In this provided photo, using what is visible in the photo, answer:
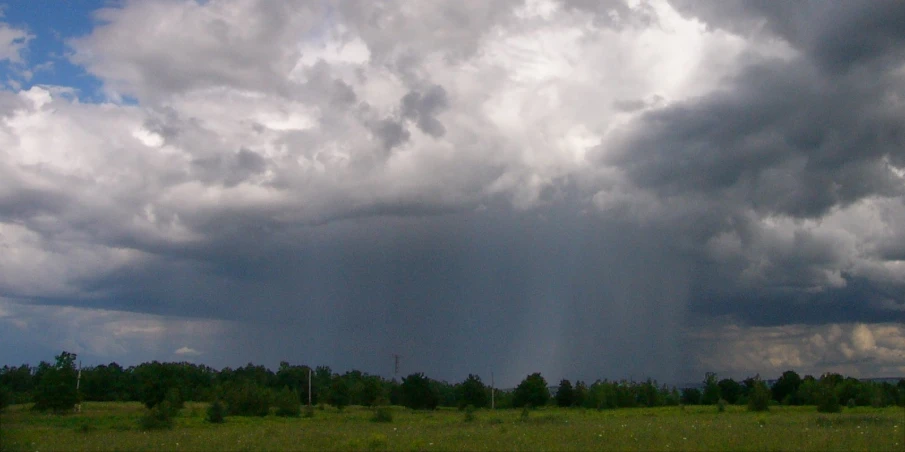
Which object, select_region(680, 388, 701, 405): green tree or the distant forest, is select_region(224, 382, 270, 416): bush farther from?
select_region(680, 388, 701, 405): green tree

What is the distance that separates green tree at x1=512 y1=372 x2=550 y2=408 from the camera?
377 feet

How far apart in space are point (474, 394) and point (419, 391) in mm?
11254

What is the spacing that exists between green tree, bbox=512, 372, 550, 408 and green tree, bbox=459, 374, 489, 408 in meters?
5.12

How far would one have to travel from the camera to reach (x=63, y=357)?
97188 millimetres

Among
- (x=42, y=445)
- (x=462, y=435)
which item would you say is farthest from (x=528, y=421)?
(x=42, y=445)

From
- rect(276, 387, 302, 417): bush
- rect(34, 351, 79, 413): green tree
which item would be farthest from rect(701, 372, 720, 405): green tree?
rect(34, 351, 79, 413): green tree

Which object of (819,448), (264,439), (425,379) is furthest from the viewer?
(425,379)

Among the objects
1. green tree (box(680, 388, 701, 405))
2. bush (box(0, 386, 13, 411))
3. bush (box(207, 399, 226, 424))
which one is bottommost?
green tree (box(680, 388, 701, 405))

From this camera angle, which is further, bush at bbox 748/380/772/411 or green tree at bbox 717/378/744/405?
green tree at bbox 717/378/744/405

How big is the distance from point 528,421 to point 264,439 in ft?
76.2

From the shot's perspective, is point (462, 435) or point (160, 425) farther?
point (160, 425)

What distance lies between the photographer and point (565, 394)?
372 ft

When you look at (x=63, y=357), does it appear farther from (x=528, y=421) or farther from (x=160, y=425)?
(x=528, y=421)

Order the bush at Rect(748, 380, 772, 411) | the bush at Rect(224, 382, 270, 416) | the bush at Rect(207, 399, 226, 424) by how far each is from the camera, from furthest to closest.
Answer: the bush at Rect(224, 382, 270, 416) < the bush at Rect(748, 380, 772, 411) < the bush at Rect(207, 399, 226, 424)
